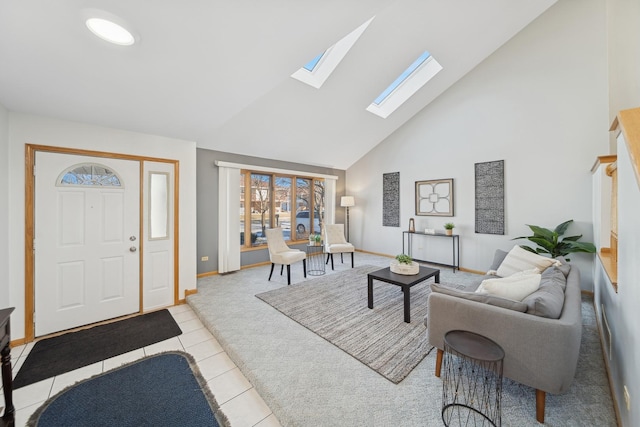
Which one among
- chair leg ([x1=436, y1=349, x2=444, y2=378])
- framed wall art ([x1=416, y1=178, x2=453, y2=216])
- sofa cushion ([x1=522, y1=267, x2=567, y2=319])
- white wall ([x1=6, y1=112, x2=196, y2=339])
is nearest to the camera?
sofa cushion ([x1=522, y1=267, x2=567, y2=319])

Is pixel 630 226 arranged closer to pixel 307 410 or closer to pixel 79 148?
pixel 307 410

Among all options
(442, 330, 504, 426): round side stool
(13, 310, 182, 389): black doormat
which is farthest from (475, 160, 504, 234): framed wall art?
(13, 310, 182, 389): black doormat

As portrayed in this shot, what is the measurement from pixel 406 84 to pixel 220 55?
3795 mm

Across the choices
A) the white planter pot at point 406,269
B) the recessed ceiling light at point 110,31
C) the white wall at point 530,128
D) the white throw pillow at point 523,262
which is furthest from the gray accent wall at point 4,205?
the white wall at point 530,128

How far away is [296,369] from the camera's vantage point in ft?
6.21

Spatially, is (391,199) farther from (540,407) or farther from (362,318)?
(540,407)

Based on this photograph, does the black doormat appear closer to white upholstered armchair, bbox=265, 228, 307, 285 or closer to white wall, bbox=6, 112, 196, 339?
white wall, bbox=6, 112, 196, 339

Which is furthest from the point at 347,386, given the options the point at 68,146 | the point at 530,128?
the point at 530,128

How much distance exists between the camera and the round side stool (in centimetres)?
137

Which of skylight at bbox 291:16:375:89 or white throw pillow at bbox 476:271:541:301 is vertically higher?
skylight at bbox 291:16:375:89

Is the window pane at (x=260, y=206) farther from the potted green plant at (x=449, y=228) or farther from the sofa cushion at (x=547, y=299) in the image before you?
the sofa cushion at (x=547, y=299)

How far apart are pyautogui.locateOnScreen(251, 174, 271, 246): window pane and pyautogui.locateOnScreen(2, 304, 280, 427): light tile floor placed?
8.70 feet

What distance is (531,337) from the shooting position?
4.52 feet

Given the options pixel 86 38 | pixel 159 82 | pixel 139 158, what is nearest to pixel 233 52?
pixel 159 82
